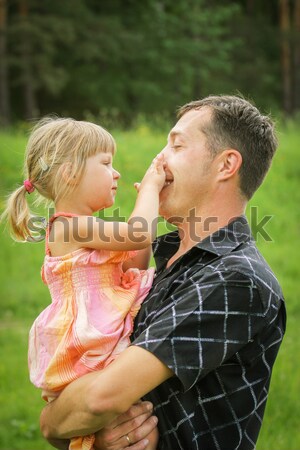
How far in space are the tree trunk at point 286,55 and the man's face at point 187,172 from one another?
2078 cm

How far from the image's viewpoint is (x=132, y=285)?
2.53 metres

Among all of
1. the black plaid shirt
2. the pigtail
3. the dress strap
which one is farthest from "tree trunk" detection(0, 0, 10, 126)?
the black plaid shirt

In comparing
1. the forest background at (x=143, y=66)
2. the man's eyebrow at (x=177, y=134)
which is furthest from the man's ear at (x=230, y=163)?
the forest background at (x=143, y=66)

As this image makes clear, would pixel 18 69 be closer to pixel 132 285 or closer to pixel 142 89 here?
pixel 142 89

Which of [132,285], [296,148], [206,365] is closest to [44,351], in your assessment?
[132,285]

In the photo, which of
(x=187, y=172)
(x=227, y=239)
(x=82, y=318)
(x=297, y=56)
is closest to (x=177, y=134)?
(x=187, y=172)

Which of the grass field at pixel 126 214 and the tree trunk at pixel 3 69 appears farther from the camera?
the tree trunk at pixel 3 69

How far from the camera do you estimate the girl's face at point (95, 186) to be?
2525mm

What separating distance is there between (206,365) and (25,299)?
240 inches

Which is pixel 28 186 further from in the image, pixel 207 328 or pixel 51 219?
pixel 207 328

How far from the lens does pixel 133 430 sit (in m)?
2.29

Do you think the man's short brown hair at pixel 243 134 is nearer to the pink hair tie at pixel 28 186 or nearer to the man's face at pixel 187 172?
the man's face at pixel 187 172

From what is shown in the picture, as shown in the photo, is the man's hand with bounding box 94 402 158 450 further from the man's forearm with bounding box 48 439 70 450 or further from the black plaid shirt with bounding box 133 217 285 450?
the man's forearm with bounding box 48 439 70 450

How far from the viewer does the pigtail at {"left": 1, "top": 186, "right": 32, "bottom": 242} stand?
2674 millimetres
